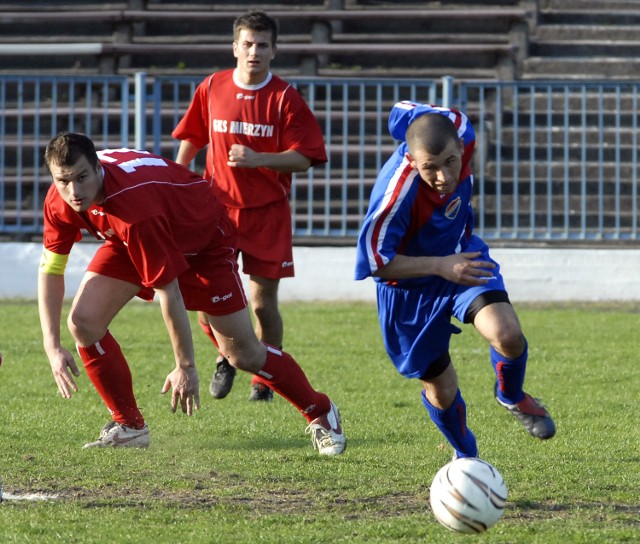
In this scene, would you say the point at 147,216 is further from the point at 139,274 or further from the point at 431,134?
the point at 431,134

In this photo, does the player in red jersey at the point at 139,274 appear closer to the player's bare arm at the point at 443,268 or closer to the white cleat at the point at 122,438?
the white cleat at the point at 122,438

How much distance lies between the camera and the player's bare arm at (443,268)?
4719mm

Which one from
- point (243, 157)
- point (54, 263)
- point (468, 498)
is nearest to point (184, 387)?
point (54, 263)

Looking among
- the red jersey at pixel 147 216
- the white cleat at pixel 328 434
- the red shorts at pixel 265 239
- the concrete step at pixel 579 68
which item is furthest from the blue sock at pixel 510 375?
the concrete step at pixel 579 68

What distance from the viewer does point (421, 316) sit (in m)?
5.02

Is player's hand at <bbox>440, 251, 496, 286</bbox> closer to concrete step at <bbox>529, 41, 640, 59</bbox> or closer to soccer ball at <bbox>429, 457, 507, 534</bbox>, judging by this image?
soccer ball at <bbox>429, 457, 507, 534</bbox>

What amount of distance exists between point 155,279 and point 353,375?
10.3ft

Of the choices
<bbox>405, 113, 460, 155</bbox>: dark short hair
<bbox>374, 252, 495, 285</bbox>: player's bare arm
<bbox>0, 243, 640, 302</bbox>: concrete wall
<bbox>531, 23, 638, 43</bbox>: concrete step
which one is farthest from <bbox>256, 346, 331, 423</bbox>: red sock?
<bbox>531, 23, 638, 43</bbox>: concrete step

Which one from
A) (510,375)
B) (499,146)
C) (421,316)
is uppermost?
(499,146)

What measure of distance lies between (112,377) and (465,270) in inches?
73.2

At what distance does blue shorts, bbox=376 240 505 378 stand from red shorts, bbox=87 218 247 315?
0.82 metres

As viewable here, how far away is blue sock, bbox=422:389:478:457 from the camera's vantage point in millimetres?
5055

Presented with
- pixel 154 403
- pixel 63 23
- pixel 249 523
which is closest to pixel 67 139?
pixel 249 523

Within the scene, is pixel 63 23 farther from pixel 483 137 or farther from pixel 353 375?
pixel 353 375
